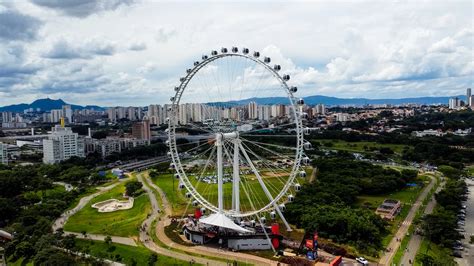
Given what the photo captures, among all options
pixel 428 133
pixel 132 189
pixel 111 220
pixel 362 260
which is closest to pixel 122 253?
pixel 111 220

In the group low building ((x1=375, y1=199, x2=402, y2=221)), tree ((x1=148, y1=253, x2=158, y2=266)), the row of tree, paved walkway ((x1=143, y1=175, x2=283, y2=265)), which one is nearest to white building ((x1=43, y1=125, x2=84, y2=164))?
the row of tree

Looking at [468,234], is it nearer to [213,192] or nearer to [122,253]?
[213,192]

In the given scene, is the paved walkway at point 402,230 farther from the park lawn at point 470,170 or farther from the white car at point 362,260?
the park lawn at point 470,170

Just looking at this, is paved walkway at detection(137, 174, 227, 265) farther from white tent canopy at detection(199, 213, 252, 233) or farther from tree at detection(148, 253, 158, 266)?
white tent canopy at detection(199, 213, 252, 233)

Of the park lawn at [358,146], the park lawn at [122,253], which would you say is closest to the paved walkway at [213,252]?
the park lawn at [122,253]

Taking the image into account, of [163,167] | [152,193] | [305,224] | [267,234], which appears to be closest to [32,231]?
[152,193]

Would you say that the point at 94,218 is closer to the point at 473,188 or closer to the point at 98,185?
the point at 98,185

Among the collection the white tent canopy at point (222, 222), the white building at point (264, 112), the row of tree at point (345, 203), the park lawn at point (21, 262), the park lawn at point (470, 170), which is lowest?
the park lawn at point (21, 262)

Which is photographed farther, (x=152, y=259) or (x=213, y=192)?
(x=213, y=192)
